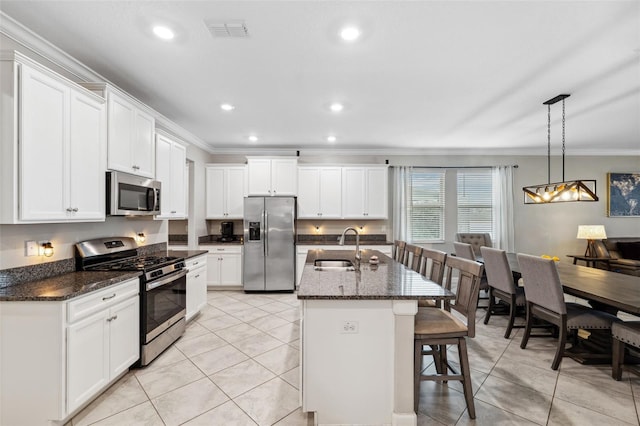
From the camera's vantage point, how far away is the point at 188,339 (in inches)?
126

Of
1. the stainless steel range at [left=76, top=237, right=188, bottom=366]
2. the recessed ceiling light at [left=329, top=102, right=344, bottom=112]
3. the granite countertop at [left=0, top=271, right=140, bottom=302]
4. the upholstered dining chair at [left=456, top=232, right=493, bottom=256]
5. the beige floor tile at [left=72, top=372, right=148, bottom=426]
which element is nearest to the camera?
the granite countertop at [left=0, top=271, right=140, bottom=302]

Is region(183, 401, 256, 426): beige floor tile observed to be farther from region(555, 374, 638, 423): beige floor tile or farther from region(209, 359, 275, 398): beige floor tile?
region(555, 374, 638, 423): beige floor tile

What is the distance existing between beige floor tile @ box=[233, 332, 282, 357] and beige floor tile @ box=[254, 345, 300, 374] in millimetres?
80

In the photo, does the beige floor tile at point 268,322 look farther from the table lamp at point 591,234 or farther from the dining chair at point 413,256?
the table lamp at point 591,234

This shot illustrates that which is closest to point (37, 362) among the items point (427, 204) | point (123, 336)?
point (123, 336)

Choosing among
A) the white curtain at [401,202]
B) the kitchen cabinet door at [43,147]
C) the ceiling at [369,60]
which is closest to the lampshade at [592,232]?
the ceiling at [369,60]

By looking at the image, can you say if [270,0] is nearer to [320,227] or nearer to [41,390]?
[41,390]

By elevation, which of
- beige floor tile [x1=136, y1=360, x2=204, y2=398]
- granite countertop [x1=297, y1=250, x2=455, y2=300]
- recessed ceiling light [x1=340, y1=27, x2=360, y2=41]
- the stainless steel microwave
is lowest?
beige floor tile [x1=136, y1=360, x2=204, y2=398]

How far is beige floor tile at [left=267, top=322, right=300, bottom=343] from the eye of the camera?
3213 millimetres

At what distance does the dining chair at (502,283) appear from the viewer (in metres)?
3.29

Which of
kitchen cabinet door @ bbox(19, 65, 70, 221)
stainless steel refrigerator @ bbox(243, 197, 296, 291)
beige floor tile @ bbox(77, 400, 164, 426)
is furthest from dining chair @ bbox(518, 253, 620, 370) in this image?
kitchen cabinet door @ bbox(19, 65, 70, 221)

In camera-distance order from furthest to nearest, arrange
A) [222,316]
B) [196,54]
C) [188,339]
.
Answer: [222,316], [188,339], [196,54]

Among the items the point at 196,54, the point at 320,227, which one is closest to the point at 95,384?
the point at 196,54

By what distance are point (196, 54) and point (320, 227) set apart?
3.91 metres
